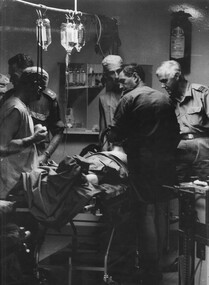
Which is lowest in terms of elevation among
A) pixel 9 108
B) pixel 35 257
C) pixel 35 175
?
pixel 35 257

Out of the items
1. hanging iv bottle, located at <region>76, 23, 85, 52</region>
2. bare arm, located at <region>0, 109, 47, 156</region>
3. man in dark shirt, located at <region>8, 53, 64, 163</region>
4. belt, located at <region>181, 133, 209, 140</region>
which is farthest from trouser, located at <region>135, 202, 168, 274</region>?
hanging iv bottle, located at <region>76, 23, 85, 52</region>

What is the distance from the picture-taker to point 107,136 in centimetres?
233

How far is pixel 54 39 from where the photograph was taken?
→ 7.59 feet

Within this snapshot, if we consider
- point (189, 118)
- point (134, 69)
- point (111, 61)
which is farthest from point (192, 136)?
point (111, 61)

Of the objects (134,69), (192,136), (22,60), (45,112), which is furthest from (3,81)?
(192,136)

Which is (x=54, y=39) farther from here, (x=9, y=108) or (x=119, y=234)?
(x=119, y=234)

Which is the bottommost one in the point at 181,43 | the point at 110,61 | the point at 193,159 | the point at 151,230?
the point at 151,230

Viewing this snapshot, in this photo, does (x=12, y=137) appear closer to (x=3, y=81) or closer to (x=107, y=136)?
(x=3, y=81)

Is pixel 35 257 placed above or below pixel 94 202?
below

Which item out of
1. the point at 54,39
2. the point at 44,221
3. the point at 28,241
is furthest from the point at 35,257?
the point at 54,39

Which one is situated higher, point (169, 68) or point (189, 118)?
point (169, 68)

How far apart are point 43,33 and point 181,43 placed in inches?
33.7

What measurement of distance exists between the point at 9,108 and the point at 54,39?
511 mm

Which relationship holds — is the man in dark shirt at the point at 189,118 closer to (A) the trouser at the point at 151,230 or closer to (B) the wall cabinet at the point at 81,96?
(A) the trouser at the point at 151,230
